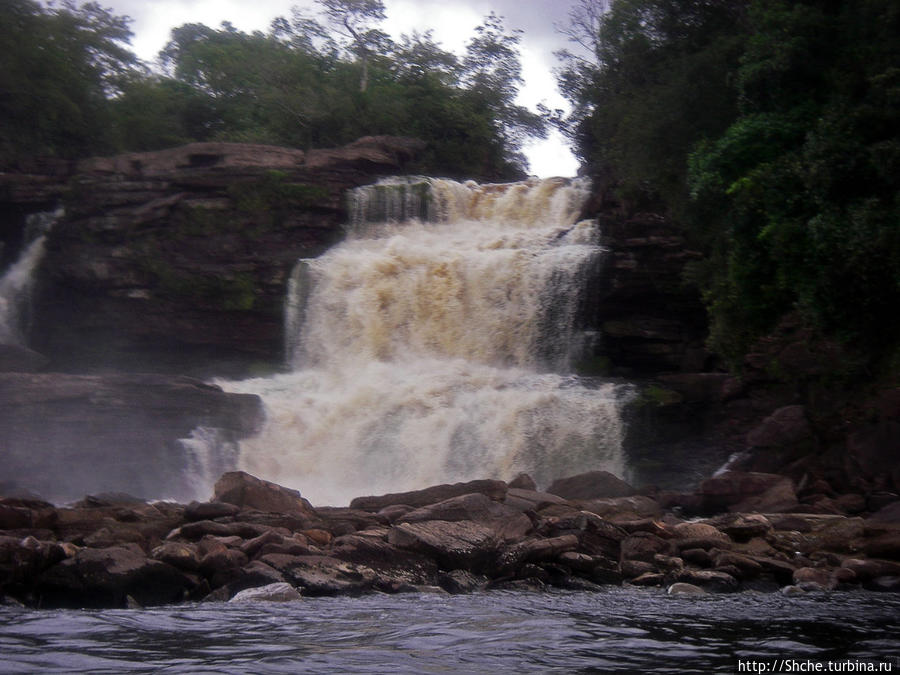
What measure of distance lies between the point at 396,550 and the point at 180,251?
68.3 feet

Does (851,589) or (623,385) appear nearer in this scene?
(851,589)

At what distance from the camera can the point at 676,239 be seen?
2597 cm

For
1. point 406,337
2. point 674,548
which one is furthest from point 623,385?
point 674,548

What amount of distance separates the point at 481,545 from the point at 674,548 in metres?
2.89

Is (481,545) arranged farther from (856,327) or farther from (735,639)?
(856,327)

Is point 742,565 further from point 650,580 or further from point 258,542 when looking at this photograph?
point 258,542

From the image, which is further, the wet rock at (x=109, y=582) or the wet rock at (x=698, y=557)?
the wet rock at (x=698, y=557)

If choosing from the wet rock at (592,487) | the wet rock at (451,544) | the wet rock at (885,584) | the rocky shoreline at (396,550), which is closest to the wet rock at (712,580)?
the rocky shoreline at (396,550)

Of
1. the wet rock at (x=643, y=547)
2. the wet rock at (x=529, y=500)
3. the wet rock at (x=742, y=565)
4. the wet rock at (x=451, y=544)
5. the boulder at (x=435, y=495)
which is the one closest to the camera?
the wet rock at (x=451, y=544)

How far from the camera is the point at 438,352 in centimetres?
2684

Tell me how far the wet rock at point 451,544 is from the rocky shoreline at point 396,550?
0.06ft

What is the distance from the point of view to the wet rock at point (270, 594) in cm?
1059

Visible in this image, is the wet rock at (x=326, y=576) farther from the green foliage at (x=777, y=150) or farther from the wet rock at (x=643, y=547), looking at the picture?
the green foliage at (x=777, y=150)

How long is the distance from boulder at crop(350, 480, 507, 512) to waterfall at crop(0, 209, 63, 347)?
62.3ft
